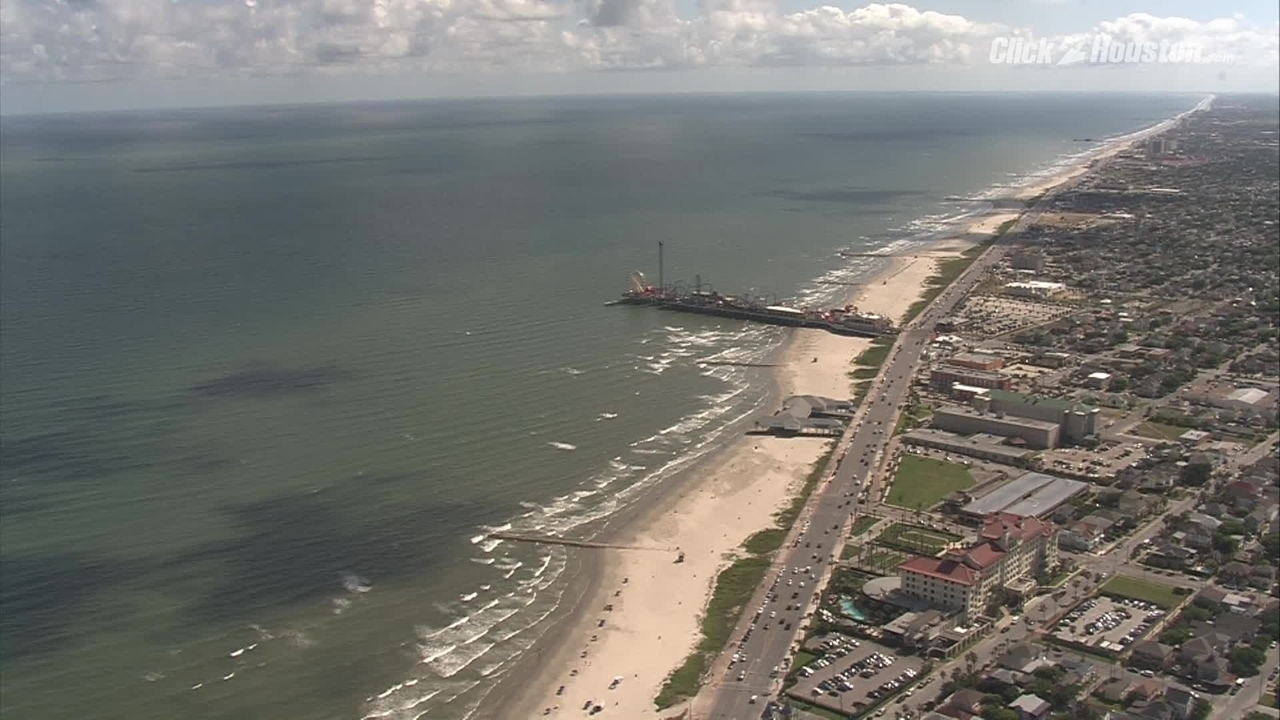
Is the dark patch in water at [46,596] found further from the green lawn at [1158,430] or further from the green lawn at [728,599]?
the green lawn at [1158,430]

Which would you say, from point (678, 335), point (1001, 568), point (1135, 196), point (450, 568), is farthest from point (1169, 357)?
point (1135, 196)

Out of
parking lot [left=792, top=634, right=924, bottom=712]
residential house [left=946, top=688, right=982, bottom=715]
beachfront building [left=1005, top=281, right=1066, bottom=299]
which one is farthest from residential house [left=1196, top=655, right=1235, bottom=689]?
beachfront building [left=1005, top=281, right=1066, bottom=299]

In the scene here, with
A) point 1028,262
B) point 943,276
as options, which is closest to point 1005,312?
point 943,276

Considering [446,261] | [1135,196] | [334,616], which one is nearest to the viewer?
[334,616]

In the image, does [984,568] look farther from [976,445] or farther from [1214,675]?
[976,445]

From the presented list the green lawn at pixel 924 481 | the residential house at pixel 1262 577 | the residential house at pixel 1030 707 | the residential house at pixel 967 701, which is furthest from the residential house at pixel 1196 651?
the green lawn at pixel 924 481

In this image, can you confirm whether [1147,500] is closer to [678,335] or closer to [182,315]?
[678,335]
